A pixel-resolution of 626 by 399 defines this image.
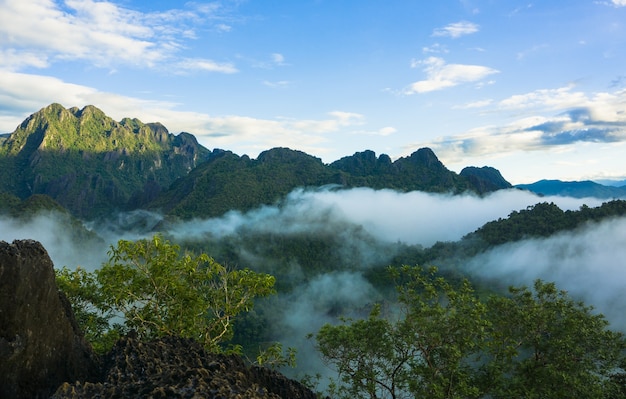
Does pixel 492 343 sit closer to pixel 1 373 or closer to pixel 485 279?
pixel 1 373

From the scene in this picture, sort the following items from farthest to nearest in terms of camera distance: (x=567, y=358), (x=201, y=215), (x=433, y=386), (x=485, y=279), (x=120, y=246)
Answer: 1. (x=201, y=215)
2. (x=485, y=279)
3. (x=567, y=358)
4. (x=120, y=246)
5. (x=433, y=386)

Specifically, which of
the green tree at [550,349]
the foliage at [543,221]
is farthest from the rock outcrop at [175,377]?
the foliage at [543,221]

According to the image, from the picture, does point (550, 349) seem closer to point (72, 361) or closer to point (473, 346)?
point (473, 346)

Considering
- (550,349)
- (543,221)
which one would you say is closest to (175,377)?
(550,349)

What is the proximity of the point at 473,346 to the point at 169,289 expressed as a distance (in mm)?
12872

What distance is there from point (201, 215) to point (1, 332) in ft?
639

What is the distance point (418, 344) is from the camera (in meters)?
16.0

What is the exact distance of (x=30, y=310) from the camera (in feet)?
34.2

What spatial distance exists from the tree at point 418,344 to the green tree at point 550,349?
138cm

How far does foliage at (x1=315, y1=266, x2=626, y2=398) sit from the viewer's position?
50.8ft

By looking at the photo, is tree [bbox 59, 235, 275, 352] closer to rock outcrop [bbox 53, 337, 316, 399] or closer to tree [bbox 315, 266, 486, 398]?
rock outcrop [bbox 53, 337, 316, 399]

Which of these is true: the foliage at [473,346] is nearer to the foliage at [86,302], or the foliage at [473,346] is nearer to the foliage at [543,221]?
the foliage at [86,302]

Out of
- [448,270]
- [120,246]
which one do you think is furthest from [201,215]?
[120,246]

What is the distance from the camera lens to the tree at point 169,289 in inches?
620
